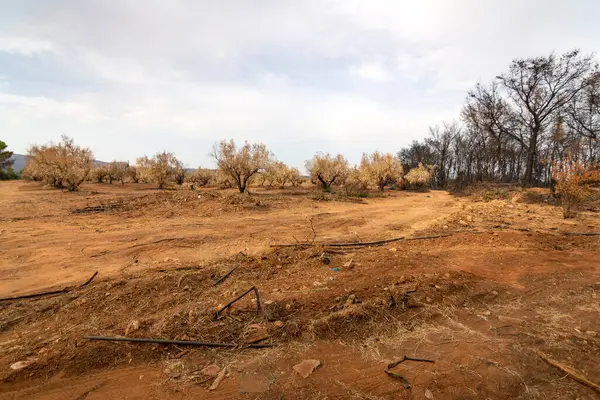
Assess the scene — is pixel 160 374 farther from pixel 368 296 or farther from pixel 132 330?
pixel 368 296

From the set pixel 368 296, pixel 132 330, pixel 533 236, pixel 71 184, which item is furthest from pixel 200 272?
pixel 71 184

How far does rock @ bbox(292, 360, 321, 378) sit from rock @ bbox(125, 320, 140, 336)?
216 cm

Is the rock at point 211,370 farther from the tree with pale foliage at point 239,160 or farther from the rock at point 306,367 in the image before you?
the tree with pale foliage at point 239,160

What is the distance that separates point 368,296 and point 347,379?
1.71m

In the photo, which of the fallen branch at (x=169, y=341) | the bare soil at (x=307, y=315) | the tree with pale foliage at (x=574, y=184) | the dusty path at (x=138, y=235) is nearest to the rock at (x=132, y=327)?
the bare soil at (x=307, y=315)

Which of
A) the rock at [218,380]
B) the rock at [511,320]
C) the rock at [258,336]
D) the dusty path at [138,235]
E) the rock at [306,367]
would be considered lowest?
the rock at [218,380]

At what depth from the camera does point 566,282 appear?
5.05 metres

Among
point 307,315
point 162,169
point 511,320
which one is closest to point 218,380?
point 307,315

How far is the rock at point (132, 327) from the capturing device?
11.3ft

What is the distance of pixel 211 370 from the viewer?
2.94 m

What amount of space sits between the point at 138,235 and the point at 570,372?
379 inches

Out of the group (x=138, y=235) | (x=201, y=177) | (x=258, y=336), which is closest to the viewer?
(x=258, y=336)

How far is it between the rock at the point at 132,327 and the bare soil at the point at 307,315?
0.01m

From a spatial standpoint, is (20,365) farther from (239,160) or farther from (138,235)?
(239,160)
